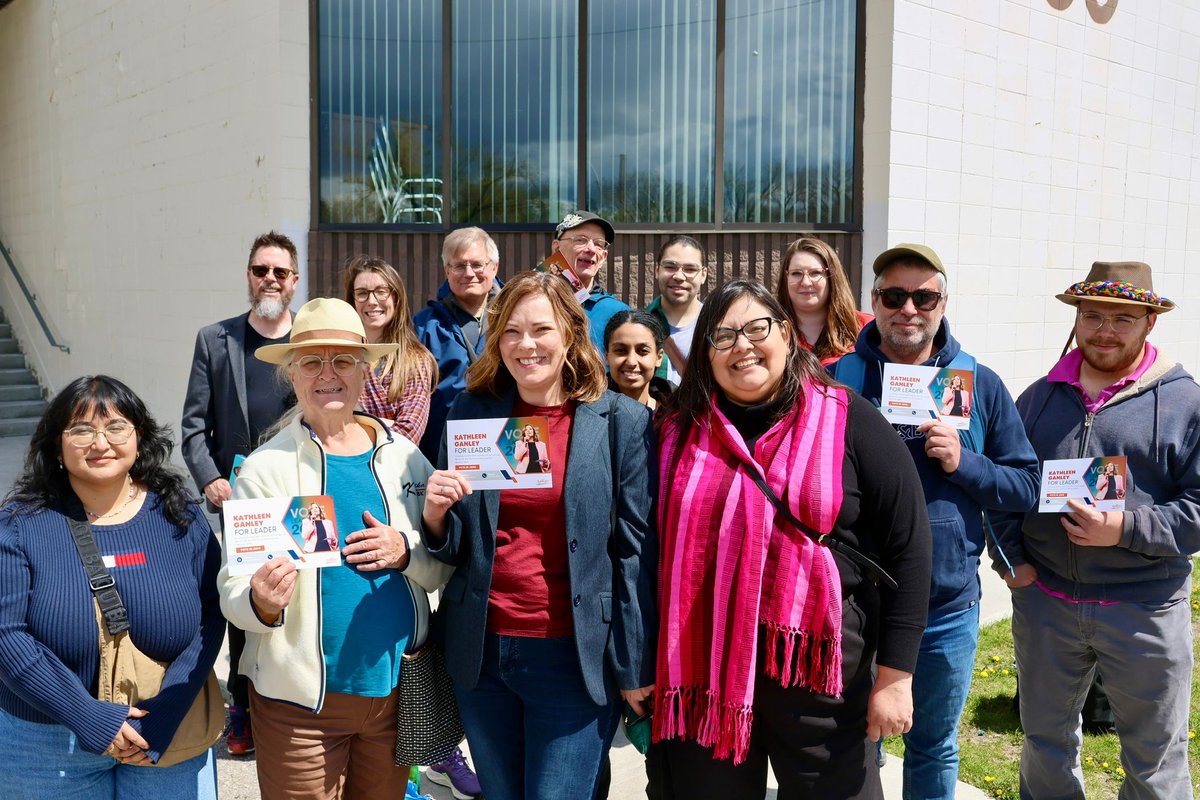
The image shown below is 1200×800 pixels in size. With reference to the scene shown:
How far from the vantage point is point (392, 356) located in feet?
12.9

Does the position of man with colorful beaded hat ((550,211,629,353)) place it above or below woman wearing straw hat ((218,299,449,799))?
above

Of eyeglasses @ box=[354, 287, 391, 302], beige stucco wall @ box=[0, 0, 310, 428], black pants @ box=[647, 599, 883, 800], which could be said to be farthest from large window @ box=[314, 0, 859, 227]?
black pants @ box=[647, 599, 883, 800]

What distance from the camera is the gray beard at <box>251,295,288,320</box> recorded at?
4.30 metres

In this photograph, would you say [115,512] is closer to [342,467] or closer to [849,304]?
[342,467]

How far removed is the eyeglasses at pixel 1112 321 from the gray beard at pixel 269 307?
340 centimetres

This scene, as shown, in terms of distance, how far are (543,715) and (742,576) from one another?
675 mm

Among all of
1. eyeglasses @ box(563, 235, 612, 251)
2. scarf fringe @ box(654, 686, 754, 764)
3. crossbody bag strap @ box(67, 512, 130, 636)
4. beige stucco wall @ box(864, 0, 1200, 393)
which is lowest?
scarf fringe @ box(654, 686, 754, 764)

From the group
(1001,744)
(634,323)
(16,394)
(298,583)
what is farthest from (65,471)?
(16,394)

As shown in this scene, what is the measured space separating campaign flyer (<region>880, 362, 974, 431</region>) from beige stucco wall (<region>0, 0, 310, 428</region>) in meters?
5.20

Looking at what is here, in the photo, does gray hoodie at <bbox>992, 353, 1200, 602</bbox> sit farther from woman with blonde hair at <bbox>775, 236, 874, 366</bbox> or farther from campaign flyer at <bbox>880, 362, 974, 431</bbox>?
woman with blonde hair at <bbox>775, 236, 874, 366</bbox>

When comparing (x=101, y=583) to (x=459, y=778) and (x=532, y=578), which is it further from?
(x=459, y=778)

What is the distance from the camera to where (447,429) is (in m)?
2.65

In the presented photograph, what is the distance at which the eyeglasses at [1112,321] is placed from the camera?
338 cm

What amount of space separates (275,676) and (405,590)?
413mm
